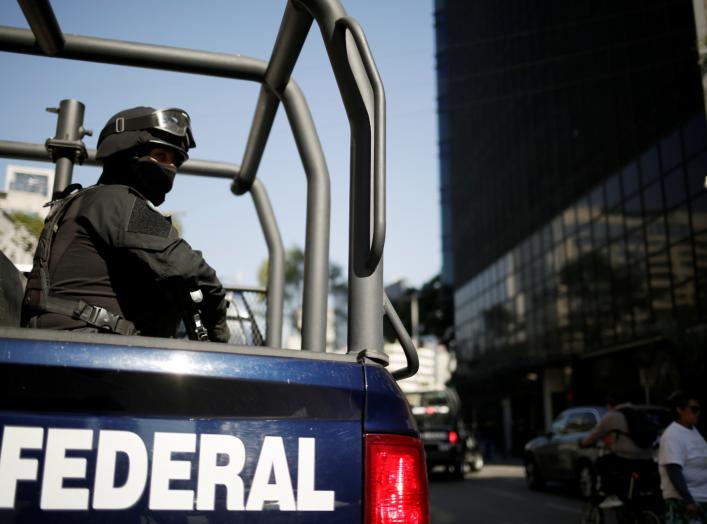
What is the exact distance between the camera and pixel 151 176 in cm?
213

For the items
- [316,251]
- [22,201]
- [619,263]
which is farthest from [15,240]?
[619,263]

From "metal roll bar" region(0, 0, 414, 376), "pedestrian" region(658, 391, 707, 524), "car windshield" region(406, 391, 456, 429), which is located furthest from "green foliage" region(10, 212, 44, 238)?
"car windshield" region(406, 391, 456, 429)

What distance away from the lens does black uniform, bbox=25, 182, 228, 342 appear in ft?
5.95

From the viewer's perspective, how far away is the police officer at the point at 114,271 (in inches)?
71.5

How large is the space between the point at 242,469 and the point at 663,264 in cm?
2110

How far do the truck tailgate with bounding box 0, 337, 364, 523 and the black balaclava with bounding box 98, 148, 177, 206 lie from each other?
770 millimetres

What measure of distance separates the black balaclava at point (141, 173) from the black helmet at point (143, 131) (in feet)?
0.10

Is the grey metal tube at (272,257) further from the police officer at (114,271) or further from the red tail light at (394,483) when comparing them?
the red tail light at (394,483)

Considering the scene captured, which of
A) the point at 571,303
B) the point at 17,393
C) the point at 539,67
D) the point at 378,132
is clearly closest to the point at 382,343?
the point at 378,132

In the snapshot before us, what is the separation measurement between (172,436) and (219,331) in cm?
78

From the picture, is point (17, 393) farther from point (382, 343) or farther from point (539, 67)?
point (539, 67)

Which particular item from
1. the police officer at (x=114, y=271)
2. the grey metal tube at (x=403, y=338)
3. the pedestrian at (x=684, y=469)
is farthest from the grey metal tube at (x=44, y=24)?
the pedestrian at (x=684, y=469)

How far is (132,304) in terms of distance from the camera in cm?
194

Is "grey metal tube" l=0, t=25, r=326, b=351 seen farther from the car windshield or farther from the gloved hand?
the car windshield
